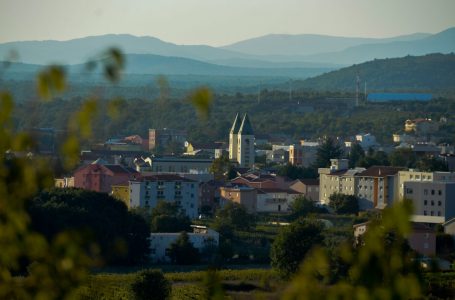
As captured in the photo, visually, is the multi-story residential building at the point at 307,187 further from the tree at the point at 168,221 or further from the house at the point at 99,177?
the tree at the point at 168,221

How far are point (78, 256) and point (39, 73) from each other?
0.50 m

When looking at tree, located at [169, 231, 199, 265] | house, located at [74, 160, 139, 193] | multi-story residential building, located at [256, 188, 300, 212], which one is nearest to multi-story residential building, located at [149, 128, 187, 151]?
house, located at [74, 160, 139, 193]

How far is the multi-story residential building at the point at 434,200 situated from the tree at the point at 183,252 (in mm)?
5684

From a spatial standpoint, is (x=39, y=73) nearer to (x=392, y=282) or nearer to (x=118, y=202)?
(x=392, y=282)

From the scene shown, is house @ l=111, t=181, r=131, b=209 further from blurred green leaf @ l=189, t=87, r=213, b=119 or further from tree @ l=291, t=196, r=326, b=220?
blurred green leaf @ l=189, t=87, r=213, b=119

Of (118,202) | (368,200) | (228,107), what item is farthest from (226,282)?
(228,107)

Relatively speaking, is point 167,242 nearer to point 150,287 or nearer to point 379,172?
point 150,287

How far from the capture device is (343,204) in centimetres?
2666

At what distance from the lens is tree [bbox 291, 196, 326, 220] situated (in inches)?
1000

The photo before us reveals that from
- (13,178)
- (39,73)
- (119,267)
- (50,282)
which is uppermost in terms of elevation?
(39,73)

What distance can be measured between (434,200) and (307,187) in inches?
214

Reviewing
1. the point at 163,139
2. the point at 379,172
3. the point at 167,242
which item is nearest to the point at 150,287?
the point at 167,242

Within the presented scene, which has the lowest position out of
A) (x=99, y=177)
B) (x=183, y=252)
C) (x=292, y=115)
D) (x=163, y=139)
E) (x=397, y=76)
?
(x=183, y=252)

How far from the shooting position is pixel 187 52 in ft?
608
